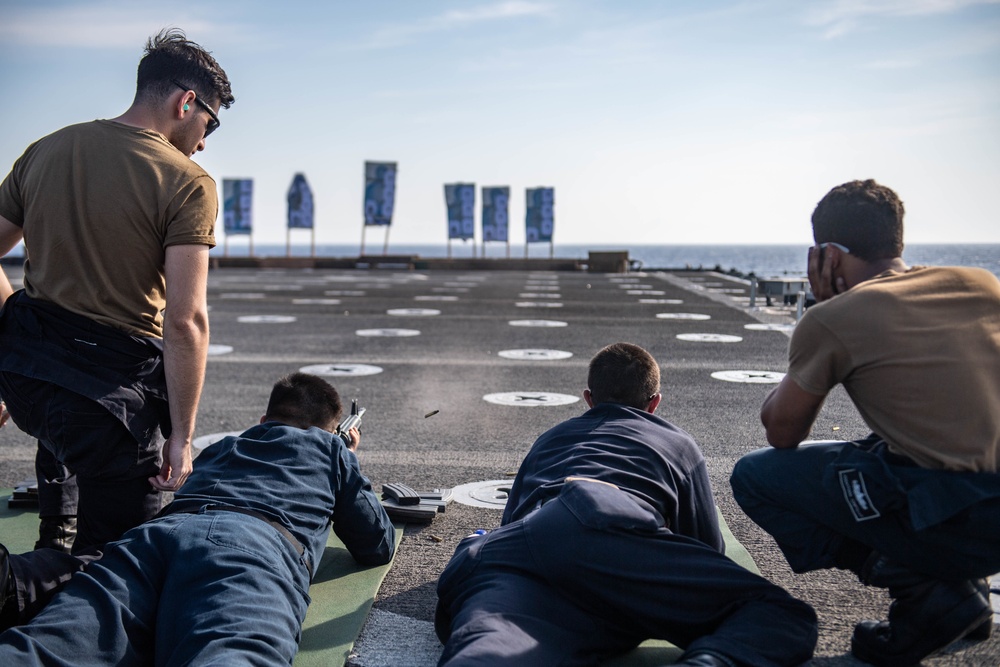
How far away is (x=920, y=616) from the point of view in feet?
8.36

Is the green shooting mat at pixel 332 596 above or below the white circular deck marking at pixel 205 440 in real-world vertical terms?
below

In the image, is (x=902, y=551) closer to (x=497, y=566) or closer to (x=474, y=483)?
(x=497, y=566)

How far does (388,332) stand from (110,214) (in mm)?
8265

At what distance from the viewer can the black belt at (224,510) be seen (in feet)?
9.04

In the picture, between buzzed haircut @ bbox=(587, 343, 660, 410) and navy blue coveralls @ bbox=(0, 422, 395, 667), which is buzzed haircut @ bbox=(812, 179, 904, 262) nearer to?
buzzed haircut @ bbox=(587, 343, 660, 410)

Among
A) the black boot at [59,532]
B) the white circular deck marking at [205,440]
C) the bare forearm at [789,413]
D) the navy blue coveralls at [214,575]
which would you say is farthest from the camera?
the white circular deck marking at [205,440]

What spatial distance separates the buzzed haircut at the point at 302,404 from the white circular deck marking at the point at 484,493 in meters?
1.17

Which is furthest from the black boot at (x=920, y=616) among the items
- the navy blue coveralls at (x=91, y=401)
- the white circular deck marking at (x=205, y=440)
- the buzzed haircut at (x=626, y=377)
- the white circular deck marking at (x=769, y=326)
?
the white circular deck marking at (x=769, y=326)

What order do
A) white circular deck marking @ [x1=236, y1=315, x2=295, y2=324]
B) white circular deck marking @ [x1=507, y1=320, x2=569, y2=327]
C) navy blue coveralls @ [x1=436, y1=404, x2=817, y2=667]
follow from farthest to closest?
white circular deck marking @ [x1=236, y1=315, x2=295, y2=324]
white circular deck marking @ [x1=507, y1=320, x2=569, y2=327]
navy blue coveralls @ [x1=436, y1=404, x2=817, y2=667]

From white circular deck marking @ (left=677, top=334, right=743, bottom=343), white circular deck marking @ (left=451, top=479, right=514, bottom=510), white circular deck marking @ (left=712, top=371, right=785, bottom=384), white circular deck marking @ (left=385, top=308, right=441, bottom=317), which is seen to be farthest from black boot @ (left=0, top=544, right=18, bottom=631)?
white circular deck marking @ (left=385, top=308, right=441, bottom=317)

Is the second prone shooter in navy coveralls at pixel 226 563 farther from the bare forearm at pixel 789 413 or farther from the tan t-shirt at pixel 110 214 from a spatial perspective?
the bare forearm at pixel 789 413

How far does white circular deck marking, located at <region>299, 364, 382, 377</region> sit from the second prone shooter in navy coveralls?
4.78m

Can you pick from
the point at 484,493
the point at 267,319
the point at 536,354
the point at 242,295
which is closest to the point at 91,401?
the point at 484,493

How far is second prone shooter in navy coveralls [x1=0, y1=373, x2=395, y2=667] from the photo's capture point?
2293 millimetres
